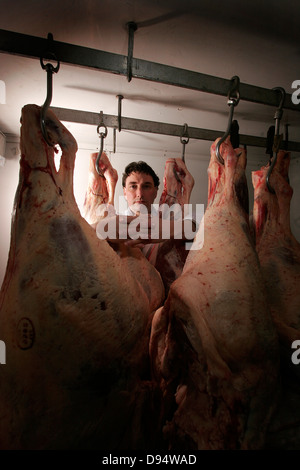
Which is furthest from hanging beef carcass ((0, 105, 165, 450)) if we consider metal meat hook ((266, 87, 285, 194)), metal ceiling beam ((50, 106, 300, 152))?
metal meat hook ((266, 87, 285, 194))

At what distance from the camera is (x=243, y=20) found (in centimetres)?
123

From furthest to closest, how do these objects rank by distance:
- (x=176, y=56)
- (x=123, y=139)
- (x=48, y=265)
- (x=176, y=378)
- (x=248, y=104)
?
1. (x=123, y=139)
2. (x=248, y=104)
3. (x=176, y=56)
4. (x=176, y=378)
5. (x=48, y=265)

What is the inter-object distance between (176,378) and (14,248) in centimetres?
67

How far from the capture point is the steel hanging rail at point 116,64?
910 mm

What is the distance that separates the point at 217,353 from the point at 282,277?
0.56m

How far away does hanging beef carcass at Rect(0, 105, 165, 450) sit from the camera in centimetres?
77

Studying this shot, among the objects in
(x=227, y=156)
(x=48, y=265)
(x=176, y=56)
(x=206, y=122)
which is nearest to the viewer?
(x=48, y=265)

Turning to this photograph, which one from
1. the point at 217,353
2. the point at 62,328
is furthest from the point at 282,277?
the point at 62,328

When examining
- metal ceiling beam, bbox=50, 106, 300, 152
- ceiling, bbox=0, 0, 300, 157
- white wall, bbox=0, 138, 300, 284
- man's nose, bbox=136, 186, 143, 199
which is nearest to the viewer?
ceiling, bbox=0, 0, 300, 157

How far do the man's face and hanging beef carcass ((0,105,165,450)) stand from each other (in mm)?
1283

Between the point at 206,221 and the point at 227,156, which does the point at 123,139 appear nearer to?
the point at 227,156

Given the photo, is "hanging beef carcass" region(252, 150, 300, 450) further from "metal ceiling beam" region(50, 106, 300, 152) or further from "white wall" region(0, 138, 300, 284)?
"white wall" region(0, 138, 300, 284)

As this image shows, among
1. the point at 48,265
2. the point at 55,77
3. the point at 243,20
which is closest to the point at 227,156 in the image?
the point at 243,20

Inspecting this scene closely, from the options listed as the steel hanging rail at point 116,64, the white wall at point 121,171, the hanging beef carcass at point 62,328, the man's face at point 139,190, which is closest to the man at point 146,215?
the man's face at point 139,190
